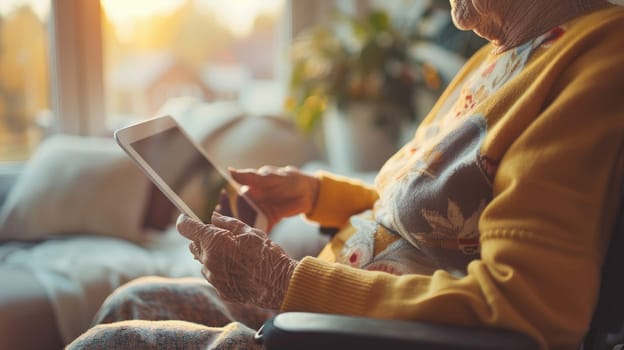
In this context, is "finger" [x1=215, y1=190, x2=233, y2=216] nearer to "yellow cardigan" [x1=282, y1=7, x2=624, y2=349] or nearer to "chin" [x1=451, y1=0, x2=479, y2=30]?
"yellow cardigan" [x1=282, y1=7, x2=624, y2=349]

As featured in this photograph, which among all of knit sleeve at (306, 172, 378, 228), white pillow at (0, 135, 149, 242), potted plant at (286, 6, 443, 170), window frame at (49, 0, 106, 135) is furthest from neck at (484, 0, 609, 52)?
window frame at (49, 0, 106, 135)

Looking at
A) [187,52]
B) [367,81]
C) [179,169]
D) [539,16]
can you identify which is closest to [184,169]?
[179,169]

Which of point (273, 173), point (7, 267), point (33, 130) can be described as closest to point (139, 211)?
point (7, 267)

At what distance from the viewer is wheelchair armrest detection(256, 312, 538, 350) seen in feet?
2.23

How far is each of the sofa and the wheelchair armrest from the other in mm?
823

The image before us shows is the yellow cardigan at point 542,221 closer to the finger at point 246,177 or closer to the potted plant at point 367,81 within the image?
the finger at point 246,177

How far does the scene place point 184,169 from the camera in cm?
115

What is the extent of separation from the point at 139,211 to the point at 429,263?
4.29 ft

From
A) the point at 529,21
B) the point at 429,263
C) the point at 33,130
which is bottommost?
the point at 33,130

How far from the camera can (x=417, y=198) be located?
88cm

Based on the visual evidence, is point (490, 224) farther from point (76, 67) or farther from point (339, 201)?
point (76, 67)

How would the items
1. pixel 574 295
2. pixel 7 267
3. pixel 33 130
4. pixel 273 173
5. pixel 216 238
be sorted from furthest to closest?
1. pixel 33 130
2. pixel 7 267
3. pixel 273 173
4. pixel 216 238
5. pixel 574 295

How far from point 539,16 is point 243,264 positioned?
0.54 m

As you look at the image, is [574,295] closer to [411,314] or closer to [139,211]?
[411,314]
